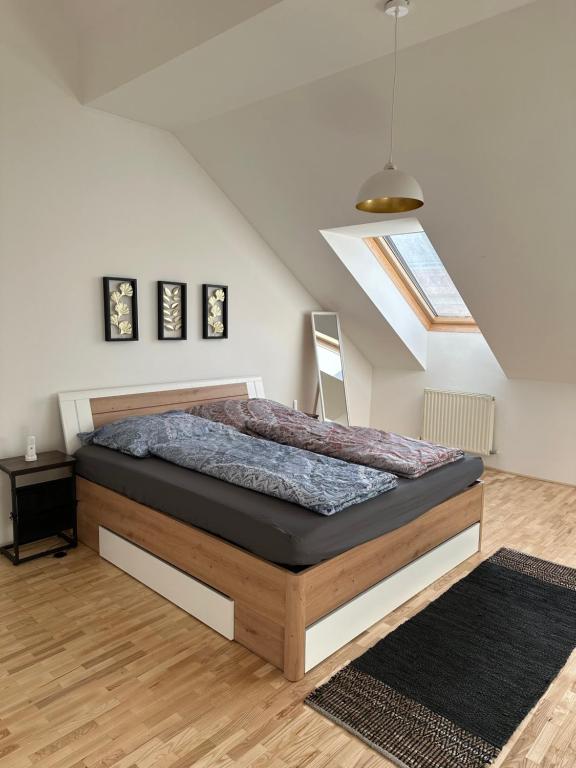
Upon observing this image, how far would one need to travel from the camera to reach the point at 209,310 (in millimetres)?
4238

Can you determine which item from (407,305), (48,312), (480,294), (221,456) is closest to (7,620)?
(221,456)

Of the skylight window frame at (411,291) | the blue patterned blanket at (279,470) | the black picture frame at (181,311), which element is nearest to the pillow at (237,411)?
the blue patterned blanket at (279,470)

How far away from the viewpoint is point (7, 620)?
8.04 feet

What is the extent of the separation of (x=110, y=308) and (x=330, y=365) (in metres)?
2.26

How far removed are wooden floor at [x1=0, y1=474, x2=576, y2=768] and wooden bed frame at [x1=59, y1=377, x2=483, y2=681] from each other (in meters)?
0.08

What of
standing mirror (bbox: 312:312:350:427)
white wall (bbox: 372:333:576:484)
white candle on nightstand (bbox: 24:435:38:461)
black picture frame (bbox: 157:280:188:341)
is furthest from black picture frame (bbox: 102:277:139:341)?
white wall (bbox: 372:333:576:484)

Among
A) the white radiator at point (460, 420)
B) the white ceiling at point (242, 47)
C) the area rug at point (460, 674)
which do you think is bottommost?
the area rug at point (460, 674)

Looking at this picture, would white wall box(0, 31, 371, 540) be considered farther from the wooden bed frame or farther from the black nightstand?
the wooden bed frame

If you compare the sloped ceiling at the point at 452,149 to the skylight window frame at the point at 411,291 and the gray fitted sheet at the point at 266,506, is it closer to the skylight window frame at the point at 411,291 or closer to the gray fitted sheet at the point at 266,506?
the skylight window frame at the point at 411,291

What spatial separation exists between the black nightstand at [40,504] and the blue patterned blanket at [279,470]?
590mm

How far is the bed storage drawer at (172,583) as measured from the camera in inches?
92.4

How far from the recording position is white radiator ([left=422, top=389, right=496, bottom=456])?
16.0ft

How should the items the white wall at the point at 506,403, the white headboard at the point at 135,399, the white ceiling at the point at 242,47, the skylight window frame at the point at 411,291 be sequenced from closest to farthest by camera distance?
the white ceiling at the point at 242,47, the white headboard at the point at 135,399, the white wall at the point at 506,403, the skylight window frame at the point at 411,291

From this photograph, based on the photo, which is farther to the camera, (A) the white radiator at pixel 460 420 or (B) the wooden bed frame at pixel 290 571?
(A) the white radiator at pixel 460 420
